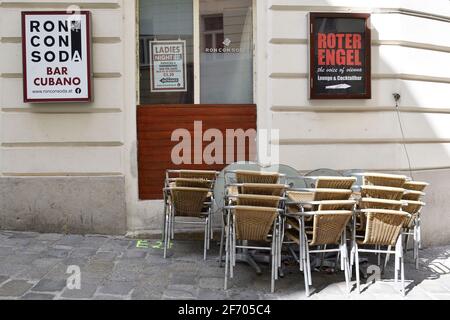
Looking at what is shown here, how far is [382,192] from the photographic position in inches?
188

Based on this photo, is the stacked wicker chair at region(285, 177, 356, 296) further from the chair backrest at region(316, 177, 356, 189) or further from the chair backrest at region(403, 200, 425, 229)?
the chair backrest at region(403, 200, 425, 229)

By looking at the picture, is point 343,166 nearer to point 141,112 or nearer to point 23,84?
point 141,112

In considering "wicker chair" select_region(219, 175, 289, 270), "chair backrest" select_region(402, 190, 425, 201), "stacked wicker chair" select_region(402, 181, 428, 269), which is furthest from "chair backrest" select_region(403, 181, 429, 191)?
"wicker chair" select_region(219, 175, 289, 270)

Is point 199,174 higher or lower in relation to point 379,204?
higher

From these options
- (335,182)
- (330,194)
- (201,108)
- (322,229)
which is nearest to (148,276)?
(322,229)

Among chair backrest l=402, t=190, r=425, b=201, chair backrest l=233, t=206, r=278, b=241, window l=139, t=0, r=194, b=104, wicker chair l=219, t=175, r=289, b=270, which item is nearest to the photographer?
chair backrest l=233, t=206, r=278, b=241

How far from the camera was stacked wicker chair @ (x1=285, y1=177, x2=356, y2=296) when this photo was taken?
4.51 meters

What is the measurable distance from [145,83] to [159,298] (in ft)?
10.6

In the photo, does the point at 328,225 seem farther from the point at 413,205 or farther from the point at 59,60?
the point at 59,60

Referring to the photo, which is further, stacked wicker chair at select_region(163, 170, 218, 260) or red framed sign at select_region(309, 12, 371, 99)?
red framed sign at select_region(309, 12, 371, 99)

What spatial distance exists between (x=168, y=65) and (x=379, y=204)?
11.5 feet

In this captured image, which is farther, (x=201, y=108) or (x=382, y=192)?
(x=201, y=108)

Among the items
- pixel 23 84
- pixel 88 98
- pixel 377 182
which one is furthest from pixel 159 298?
pixel 23 84

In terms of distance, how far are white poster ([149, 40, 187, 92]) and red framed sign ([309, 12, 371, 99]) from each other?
1734mm
